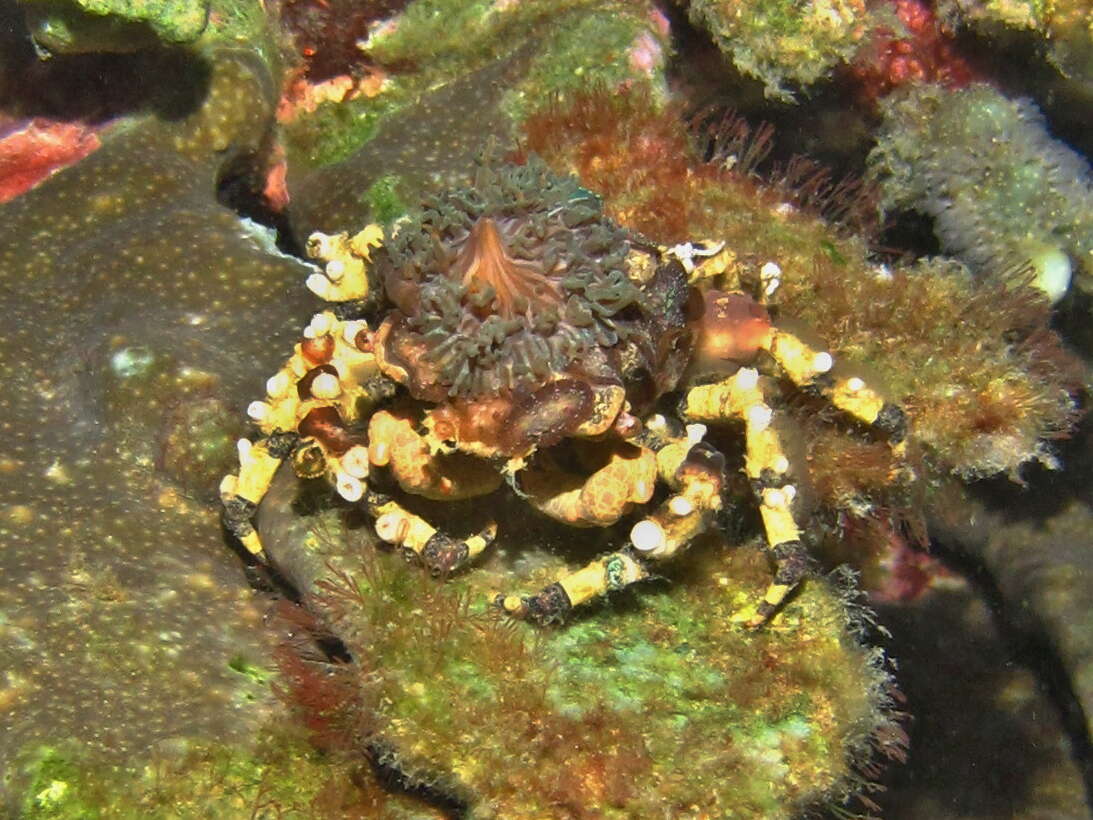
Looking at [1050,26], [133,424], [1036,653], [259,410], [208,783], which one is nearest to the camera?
[208,783]

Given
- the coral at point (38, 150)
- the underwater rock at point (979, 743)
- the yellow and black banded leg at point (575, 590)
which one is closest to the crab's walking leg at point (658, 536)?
the yellow and black banded leg at point (575, 590)

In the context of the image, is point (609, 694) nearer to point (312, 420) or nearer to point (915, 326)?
point (312, 420)

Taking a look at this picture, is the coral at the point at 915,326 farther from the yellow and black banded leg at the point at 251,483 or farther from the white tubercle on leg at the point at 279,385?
the yellow and black banded leg at the point at 251,483

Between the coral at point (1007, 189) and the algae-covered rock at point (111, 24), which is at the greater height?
the coral at point (1007, 189)

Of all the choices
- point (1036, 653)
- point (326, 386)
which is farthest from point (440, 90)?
point (1036, 653)

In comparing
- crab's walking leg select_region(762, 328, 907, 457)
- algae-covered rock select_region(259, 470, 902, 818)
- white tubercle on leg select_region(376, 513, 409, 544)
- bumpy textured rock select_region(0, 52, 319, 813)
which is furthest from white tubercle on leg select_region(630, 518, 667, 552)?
bumpy textured rock select_region(0, 52, 319, 813)

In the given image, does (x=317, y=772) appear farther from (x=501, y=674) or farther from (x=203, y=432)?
(x=203, y=432)

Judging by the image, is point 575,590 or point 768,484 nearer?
point 575,590
